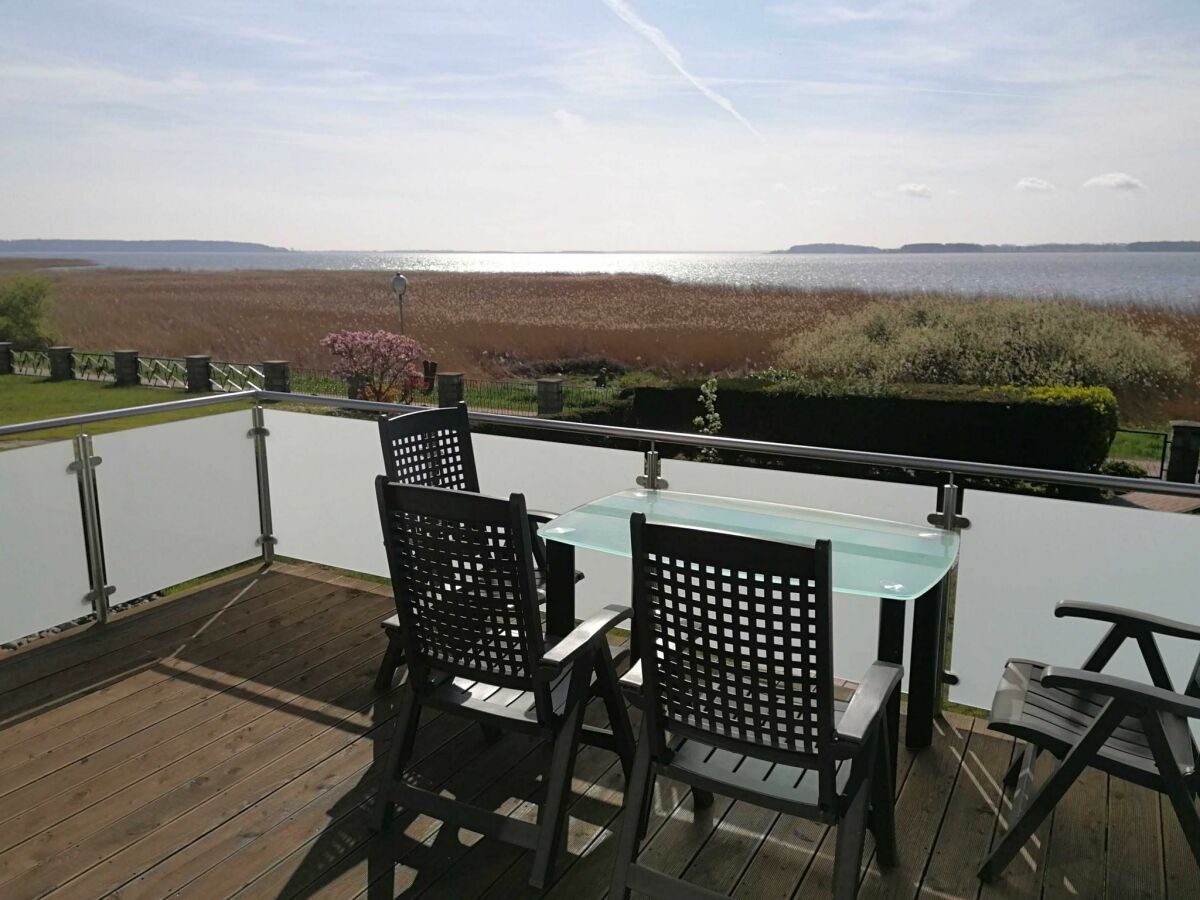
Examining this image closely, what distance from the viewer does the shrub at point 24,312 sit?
2988cm

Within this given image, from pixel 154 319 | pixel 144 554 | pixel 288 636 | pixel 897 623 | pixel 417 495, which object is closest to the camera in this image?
pixel 417 495

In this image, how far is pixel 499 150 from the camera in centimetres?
3416

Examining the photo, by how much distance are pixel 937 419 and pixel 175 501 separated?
10455 mm

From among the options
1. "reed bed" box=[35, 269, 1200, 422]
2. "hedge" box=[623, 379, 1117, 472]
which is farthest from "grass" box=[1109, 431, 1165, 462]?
"reed bed" box=[35, 269, 1200, 422]

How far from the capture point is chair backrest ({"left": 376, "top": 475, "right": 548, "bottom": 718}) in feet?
6.59

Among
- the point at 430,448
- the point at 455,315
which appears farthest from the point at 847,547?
the point at 455,315

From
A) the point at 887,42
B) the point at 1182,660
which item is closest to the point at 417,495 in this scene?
the point at 1182,660

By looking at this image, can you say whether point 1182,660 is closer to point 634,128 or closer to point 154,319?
point 634,128

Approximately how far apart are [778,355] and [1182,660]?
687 inches

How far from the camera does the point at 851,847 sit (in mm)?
1787

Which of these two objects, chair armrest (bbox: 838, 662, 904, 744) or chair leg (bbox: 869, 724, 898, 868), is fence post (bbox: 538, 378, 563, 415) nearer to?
chair leg (bbox: 869, 724, 898, 868)

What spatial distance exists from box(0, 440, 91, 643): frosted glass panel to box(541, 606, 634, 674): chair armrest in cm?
233

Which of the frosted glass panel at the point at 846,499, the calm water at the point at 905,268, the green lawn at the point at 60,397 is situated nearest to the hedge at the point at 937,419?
the calm water at the point at 905,268

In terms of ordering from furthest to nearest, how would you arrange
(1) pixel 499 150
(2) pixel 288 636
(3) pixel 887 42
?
(1) pixel 499 150
(3) pixel 887 42
(2) pixel 288 636
